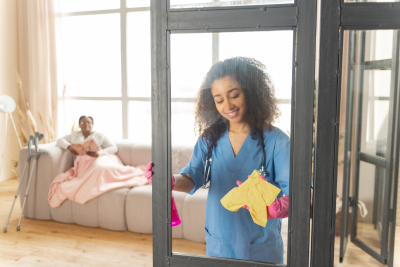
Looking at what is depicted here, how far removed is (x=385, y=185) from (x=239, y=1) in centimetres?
75

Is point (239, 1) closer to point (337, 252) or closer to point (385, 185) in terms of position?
point (385, 185)

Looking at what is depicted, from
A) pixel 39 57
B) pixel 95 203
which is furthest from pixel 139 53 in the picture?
pixel 95 203

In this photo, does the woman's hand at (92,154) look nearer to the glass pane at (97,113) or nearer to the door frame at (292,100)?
the glass pane at (97,113)

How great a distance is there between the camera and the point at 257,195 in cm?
105

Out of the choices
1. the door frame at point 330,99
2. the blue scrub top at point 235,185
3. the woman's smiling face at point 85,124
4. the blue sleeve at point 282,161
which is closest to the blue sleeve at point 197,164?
the blue scrub top at point 235,185

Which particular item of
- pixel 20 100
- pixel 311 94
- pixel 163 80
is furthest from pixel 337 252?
pixel 20 100

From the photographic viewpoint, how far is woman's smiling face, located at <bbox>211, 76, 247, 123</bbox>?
104 cm

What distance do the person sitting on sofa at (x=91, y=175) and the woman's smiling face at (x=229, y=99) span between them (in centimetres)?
188

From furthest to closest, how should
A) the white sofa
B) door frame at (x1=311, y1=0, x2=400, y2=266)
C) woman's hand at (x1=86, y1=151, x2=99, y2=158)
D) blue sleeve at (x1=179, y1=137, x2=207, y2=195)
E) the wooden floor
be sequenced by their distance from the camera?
woman's hand at (x1=86, y1=151, x2=99, y2=158), the white sofa, the wooden floor, blue sleeve at (x1=179, y1=137, x2=207, y2=195), door frame at (x1=311, y1=0, x2=400, y2=266)

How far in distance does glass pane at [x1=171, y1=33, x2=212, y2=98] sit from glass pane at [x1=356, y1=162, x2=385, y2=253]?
61 cm

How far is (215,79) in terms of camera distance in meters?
1.06

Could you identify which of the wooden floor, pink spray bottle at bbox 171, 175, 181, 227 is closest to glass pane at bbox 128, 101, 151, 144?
the wooden floor

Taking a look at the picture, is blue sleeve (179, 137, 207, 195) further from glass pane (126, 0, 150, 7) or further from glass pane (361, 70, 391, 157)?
glass pane (126, 0, 150, 7)

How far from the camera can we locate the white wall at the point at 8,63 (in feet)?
13.3
